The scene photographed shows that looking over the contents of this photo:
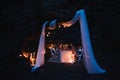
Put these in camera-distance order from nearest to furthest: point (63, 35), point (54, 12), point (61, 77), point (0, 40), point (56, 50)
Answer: point (61, 77), point (0, 40), point (56, 50), point (63, 35), point (54, 12)

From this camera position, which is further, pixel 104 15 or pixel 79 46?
pixel 104 15

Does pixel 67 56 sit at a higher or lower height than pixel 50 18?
lower

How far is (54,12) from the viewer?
17391 millimetres

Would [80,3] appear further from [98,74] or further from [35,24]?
[98,74]

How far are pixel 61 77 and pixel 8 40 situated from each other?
26.7 ft

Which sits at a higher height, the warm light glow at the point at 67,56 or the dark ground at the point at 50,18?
the dark ground at the point at 50,18

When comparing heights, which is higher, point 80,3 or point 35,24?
point 80,3

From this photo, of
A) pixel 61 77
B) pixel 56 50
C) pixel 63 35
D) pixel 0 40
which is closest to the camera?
pixel 61 77

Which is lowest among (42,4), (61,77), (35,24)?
(61,77)

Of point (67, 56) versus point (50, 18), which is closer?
point (67, 56)

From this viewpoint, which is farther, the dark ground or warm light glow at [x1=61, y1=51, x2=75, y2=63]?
the dark ground

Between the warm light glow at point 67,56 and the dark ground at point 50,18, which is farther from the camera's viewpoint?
the dark ground at point 50,18

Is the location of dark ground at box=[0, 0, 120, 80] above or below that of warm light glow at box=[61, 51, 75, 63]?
above

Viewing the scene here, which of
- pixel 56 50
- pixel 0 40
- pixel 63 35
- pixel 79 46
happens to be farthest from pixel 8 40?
pixel 79 46
